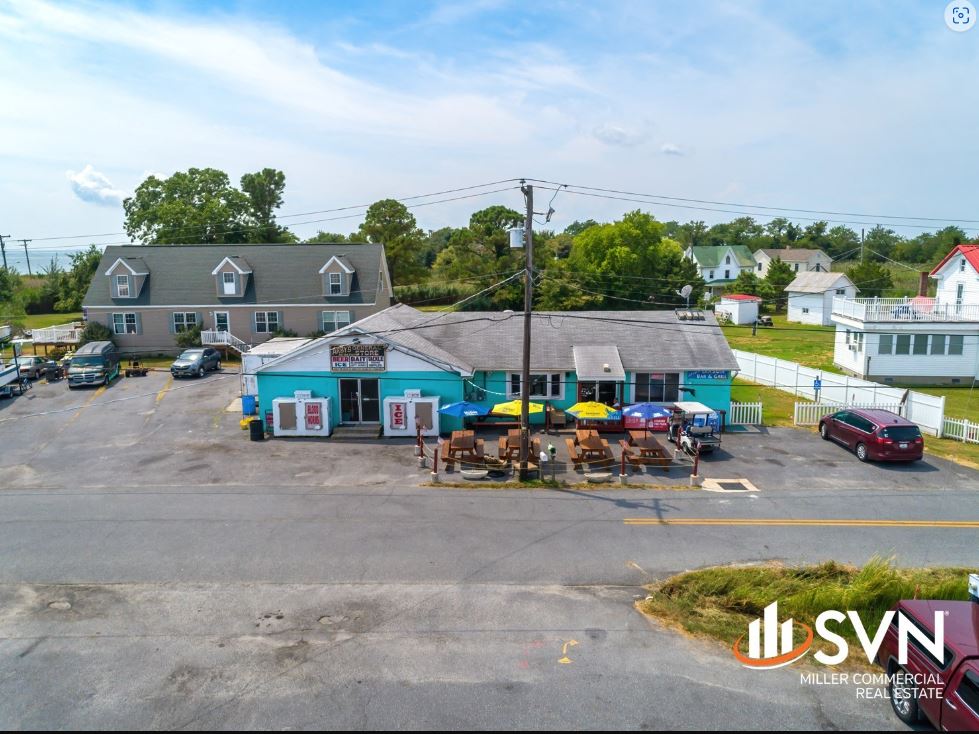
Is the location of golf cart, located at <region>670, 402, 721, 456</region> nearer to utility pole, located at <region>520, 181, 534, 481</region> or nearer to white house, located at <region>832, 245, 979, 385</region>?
utility pole, located at <region>520, 181, 534, 481</region>

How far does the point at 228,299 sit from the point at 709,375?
1302 inches

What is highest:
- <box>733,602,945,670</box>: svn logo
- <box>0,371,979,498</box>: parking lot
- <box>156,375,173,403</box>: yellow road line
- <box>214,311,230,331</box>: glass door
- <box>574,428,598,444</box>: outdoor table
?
<box>214,311,230,331</box>: glass door

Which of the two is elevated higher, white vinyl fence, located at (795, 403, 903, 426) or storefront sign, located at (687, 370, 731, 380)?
storefront sign, located at (687, 370, 731, 380)

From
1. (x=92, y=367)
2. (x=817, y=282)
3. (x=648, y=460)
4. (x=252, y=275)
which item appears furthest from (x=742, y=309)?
(x=92, y=367)

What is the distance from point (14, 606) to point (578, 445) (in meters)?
16.6

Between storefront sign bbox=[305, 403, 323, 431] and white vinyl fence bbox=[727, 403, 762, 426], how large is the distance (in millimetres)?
17778

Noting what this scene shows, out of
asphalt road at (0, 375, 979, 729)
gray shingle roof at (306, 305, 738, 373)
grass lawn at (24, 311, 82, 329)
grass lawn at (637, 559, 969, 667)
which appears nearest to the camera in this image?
asphalt road at (0, 375, 979, 729)

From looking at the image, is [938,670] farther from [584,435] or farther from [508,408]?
[508,408]

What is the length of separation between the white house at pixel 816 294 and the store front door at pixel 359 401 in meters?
50.3

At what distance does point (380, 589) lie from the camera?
1412cm

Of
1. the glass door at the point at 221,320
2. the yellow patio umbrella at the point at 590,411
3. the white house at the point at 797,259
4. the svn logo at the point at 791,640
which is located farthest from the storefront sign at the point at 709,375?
the white house at the point at 797,259

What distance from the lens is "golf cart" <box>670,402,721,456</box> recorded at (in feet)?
78.9

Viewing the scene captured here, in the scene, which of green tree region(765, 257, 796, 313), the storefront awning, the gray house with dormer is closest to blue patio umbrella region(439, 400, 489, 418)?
the storefront awning

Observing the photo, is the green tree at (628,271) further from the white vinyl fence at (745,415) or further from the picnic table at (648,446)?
the picnic table at (648,446)
